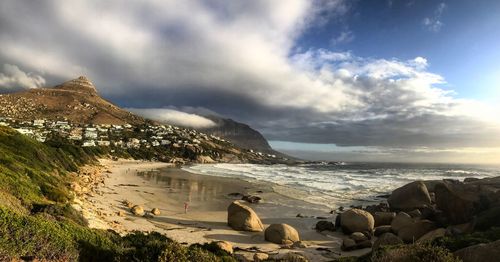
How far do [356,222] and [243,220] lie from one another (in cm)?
717

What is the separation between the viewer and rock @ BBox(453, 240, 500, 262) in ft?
30.8

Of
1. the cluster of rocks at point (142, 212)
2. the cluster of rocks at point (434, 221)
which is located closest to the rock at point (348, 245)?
the cluster of rocks at point (434, 221)

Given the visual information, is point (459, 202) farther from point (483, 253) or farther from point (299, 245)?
point (483, 253)

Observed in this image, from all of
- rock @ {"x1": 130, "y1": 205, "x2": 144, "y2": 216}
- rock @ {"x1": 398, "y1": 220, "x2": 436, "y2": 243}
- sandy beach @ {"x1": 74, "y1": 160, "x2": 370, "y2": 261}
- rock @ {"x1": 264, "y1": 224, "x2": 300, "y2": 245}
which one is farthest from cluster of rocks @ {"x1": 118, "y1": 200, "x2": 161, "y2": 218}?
rock @ {"x1": 398, "y1": 220, "x2": 436, "y2": 243}

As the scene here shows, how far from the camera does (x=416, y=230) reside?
65.3ft

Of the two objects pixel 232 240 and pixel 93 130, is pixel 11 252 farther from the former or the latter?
pixel 93 130

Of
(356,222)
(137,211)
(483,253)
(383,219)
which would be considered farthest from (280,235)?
(483,253)

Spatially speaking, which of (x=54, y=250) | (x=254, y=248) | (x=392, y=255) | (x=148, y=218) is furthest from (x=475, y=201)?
(x=54, y=250)

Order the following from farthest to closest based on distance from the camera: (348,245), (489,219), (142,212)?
1. (142,212)
2. (348,245)
3. (489,219)

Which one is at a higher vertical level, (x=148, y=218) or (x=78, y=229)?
(x=78, y=229)

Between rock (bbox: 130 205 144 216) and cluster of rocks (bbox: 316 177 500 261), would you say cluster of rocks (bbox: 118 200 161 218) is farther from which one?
cluster of rocks (bbox: 316 177 500 261)

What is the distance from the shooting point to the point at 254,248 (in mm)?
17703

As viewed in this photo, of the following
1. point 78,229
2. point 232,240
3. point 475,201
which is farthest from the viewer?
point 475,201

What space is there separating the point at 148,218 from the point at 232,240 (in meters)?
6.81
